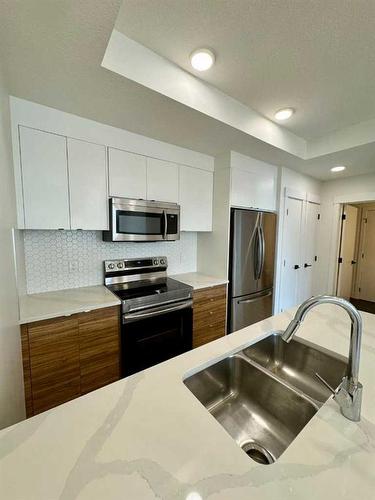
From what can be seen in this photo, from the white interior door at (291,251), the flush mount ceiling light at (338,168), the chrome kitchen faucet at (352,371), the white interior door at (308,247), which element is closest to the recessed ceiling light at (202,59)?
the chrome kitchen faucet at (352,371)

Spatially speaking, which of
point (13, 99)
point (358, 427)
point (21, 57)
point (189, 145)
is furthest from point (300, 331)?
point (13, 99)

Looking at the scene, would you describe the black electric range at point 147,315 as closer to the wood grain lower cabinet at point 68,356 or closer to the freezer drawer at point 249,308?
the wood grain lower cabinet at point 68,356

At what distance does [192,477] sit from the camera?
52cm

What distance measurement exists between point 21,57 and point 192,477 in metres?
1.90

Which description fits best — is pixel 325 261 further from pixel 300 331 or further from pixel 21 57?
pixel 21 57

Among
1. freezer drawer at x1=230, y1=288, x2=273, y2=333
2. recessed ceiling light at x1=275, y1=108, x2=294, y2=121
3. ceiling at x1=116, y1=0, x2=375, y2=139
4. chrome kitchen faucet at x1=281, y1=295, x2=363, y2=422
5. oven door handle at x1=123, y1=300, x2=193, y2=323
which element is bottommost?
freezer drawer at x1=230, y1=288, x2=273, y2=333

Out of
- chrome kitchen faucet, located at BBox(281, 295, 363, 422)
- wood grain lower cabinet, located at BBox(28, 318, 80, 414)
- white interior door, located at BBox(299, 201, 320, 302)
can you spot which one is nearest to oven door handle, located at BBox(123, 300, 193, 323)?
wood grain lower cabinet, located at BBox(28, 318, 80, 414)

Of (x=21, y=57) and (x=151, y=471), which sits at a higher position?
(x=21, y=57)

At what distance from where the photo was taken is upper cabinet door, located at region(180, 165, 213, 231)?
245cm

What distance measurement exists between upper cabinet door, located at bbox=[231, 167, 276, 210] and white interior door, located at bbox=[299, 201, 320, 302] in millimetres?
960

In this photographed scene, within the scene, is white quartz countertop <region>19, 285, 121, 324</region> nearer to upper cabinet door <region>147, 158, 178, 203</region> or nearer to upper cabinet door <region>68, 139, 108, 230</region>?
upper cabinet door <region>68, 139, 108, 230</region>

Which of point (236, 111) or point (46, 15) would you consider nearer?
point (46, 15)

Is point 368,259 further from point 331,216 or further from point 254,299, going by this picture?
point 254,299

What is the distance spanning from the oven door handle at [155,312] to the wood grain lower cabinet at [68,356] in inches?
3.5
